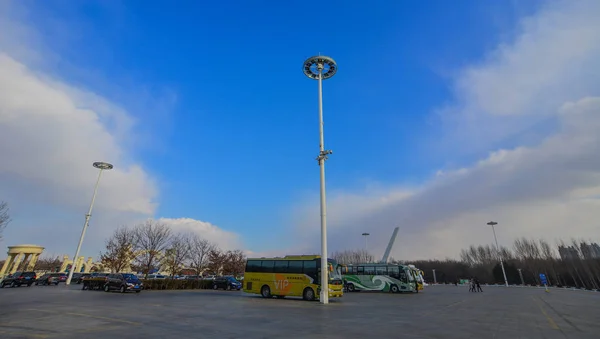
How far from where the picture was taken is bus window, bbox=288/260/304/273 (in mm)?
22156

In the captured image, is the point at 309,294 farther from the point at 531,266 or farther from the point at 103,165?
the point at 531,266

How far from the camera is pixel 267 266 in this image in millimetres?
23609

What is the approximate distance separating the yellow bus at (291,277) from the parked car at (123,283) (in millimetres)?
10510

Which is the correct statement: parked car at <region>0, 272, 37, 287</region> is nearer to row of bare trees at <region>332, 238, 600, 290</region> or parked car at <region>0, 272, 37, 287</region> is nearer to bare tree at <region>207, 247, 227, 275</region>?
bare tree at <region>207, 247, 227, 275</region>

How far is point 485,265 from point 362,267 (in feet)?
239

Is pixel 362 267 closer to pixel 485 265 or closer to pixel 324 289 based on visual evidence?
pixel 324 289

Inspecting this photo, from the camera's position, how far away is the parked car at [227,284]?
1503 inches

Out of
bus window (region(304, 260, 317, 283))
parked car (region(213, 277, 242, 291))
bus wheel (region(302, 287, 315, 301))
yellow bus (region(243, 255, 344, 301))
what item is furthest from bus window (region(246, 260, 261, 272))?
parked car (region(213, 277, 242, 291))

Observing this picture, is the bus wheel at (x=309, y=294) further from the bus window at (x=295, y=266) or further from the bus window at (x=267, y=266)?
the bus window at (x=267, y=266)

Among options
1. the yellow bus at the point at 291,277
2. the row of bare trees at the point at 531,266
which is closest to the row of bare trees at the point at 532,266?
the row of bare trees at the point at 531,266

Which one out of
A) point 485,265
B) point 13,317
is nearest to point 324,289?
point 13,317

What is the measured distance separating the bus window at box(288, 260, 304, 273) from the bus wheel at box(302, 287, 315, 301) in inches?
54.9

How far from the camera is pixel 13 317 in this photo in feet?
33.9

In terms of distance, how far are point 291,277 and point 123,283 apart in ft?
51.5
